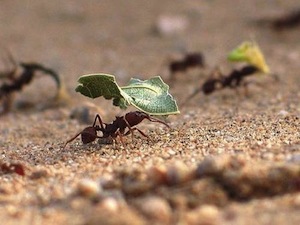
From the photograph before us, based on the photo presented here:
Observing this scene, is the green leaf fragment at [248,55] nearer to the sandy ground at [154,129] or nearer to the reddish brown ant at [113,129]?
the sandy ground at [154,129]

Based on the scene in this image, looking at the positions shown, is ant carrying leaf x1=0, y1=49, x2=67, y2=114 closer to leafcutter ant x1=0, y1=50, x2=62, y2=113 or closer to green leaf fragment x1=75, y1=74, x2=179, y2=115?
leafcutter ant x1=0, y1=50, x2=62, y2=113

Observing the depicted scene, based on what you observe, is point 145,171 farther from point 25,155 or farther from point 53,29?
point 53,29

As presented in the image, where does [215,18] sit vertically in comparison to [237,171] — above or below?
above

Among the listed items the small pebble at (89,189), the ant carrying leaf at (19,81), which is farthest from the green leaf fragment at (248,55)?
the small pebble at (89,189)

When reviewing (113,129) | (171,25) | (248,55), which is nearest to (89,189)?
(113,129)

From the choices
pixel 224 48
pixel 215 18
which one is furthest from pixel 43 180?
pixel 215 18
